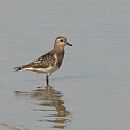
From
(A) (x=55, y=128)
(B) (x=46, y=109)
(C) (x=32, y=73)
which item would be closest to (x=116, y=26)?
(C) (x=32, y=73)

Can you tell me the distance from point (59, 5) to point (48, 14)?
124 centimetres

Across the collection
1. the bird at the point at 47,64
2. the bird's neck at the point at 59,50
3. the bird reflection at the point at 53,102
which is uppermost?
the bird's neck at the point at 59,50

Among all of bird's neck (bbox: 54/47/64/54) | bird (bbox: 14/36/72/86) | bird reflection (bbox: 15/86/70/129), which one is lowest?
bird reflection (bbox: 15/86/70/129)

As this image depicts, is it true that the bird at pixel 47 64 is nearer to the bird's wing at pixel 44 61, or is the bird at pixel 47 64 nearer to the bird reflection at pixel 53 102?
the bird's wing at pixel 44 61

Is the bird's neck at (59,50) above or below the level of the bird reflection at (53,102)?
above

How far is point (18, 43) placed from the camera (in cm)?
1575

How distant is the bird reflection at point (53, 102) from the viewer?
10698mm

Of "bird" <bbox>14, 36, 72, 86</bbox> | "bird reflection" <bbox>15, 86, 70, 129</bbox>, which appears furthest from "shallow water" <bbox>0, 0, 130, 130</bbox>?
"bird" <bbox>14, 36, 72, 86</bbox>

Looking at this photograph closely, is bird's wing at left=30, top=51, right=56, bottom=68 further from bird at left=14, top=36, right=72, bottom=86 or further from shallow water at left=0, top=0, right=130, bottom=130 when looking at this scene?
shallow water at left=0, top=0, right=130, bottom=130

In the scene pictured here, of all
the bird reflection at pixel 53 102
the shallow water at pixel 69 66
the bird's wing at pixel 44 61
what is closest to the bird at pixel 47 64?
the bird's wing at pixel 44 61

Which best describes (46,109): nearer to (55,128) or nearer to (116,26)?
(55,128)

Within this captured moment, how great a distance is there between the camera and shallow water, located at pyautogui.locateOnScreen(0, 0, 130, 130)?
35.7ft

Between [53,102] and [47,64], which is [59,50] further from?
[53,102]

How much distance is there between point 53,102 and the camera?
12117 mm
